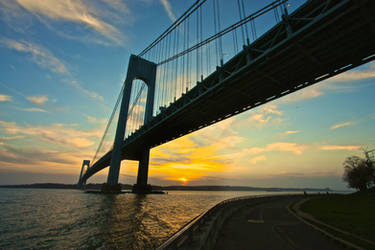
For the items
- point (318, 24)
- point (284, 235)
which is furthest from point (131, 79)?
point (284, 235)

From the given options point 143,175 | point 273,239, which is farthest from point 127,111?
point 273,239

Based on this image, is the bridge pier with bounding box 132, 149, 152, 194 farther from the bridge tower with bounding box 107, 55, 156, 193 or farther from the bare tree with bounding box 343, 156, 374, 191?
the bare tree with bounding box 343, 156, 374, 191

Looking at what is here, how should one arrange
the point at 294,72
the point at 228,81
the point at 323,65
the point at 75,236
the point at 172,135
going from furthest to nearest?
the point at 172,135
the point at 228,81
the point at 294,72
the point at 323,65
the point at 75,236

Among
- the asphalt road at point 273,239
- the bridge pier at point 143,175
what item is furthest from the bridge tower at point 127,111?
the asphalt road at point 273,239

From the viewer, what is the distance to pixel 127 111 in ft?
183

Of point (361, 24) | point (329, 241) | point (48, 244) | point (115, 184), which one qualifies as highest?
point (361, 24)

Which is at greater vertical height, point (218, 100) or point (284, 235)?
point (218, 100)

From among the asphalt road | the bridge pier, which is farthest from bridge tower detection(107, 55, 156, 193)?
the asphalt road

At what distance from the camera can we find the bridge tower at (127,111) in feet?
170

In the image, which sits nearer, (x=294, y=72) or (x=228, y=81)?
(x=294, y=72)

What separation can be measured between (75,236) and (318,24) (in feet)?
69.3

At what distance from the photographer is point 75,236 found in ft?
43.3

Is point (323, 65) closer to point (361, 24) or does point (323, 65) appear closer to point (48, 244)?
point (361, 24)

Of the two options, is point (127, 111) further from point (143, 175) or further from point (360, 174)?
point (360, 174)
